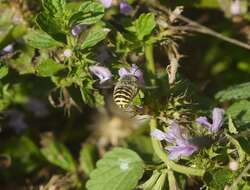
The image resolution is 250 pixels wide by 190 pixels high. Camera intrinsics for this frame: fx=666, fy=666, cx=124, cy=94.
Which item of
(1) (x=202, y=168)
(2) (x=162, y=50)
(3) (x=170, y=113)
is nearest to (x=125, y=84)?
(3) (x=170, y=113)

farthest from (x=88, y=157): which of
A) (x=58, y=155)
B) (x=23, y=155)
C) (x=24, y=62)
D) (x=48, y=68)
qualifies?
(x=48, y=68)

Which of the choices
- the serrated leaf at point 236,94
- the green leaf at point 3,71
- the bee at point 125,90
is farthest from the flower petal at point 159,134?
the green leaf at point 3,71

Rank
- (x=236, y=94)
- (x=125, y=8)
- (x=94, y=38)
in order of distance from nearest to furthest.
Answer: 1. (x=94, y=38)
2. (x=236, y=94)
3. (x=125, y=8)

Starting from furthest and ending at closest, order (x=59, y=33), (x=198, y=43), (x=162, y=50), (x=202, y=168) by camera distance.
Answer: (x=198, y=43) → (x=162, y=50) → (x=59, y=33) → (x=202, y=168)

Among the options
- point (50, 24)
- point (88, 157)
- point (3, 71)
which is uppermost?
point (50, 24)

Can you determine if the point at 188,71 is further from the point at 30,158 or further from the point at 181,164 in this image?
the point at 181,164

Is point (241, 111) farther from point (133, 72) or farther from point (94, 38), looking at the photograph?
point (94, 38)

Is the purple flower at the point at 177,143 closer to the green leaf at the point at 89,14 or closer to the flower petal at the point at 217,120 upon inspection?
the flower petal at the point at 217,120
